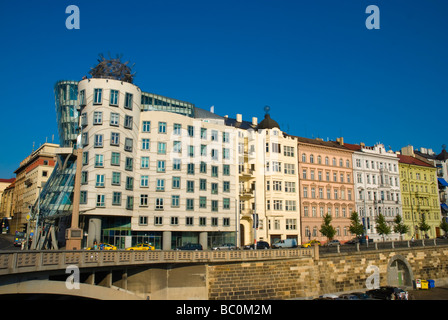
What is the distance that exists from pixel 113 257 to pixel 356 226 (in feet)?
166

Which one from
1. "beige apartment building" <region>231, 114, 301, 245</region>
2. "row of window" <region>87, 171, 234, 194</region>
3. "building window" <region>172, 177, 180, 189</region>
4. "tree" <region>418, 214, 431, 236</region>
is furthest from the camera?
"tree" <region>418, 214, 431, 236</region>

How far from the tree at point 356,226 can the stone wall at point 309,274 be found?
524 inches

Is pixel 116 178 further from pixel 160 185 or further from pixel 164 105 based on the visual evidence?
pixel 164 105

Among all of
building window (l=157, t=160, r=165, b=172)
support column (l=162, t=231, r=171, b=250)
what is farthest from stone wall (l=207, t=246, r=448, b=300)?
building window (l=157, t=160, r=165, b=172)

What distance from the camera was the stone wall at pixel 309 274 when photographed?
36.7 meters

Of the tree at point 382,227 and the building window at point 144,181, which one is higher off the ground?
the building window at point 144,181

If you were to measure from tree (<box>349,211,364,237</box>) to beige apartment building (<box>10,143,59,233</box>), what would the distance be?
66.2 meters

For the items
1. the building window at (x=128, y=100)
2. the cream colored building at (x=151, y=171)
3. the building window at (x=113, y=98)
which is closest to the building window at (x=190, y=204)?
the cream colored building at (x=151, y=171)

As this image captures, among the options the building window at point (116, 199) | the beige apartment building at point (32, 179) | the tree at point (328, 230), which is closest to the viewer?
the building window at point (116, 199)

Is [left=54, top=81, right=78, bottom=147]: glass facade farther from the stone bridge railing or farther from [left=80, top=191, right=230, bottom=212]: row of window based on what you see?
the stone bridge railing

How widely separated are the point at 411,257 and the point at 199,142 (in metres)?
34.6

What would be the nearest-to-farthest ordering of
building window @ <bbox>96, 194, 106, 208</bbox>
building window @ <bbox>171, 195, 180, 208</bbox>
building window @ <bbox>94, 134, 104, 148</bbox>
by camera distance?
building window @ <bbox>96, 194, 106, 208</bbox> < building window @ <bbox>94, 134, 104, 148</bbox> < building window @ <bbox>171, 195, 180, 208</bbox>

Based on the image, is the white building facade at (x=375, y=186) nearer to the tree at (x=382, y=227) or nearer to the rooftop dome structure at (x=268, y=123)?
the tree at (x=382, y=227)

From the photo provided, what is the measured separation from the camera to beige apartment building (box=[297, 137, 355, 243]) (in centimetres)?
6838
